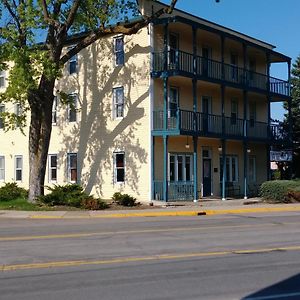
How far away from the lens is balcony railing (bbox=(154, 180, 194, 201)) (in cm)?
2816

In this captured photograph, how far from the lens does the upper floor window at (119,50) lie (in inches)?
1177

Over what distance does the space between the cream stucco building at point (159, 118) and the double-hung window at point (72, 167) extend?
60 mm

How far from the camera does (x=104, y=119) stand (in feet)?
100

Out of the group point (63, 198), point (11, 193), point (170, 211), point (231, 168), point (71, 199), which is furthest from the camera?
point (231, 168)

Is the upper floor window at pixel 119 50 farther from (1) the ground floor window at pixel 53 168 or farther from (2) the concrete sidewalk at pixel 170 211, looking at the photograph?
(2) the concrete sidewalk at pixel 170 211

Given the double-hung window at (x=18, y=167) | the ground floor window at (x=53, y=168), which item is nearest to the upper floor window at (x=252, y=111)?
the ground floor window at (x=53, y=168)

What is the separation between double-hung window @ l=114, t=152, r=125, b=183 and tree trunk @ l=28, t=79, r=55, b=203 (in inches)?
187

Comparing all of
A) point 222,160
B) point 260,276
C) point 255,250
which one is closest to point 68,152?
point 222,160

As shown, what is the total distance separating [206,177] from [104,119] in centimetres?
682

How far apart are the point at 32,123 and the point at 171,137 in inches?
294

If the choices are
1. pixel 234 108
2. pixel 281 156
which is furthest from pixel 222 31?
pixel 281 156

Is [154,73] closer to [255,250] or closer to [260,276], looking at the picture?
[255,250]

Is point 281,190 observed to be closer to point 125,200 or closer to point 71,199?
point 125,200

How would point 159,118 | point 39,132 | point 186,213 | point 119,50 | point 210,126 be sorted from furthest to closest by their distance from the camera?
point 210,126 → point 119,50 → point 159,118 → point 39,132 → point 186,213
